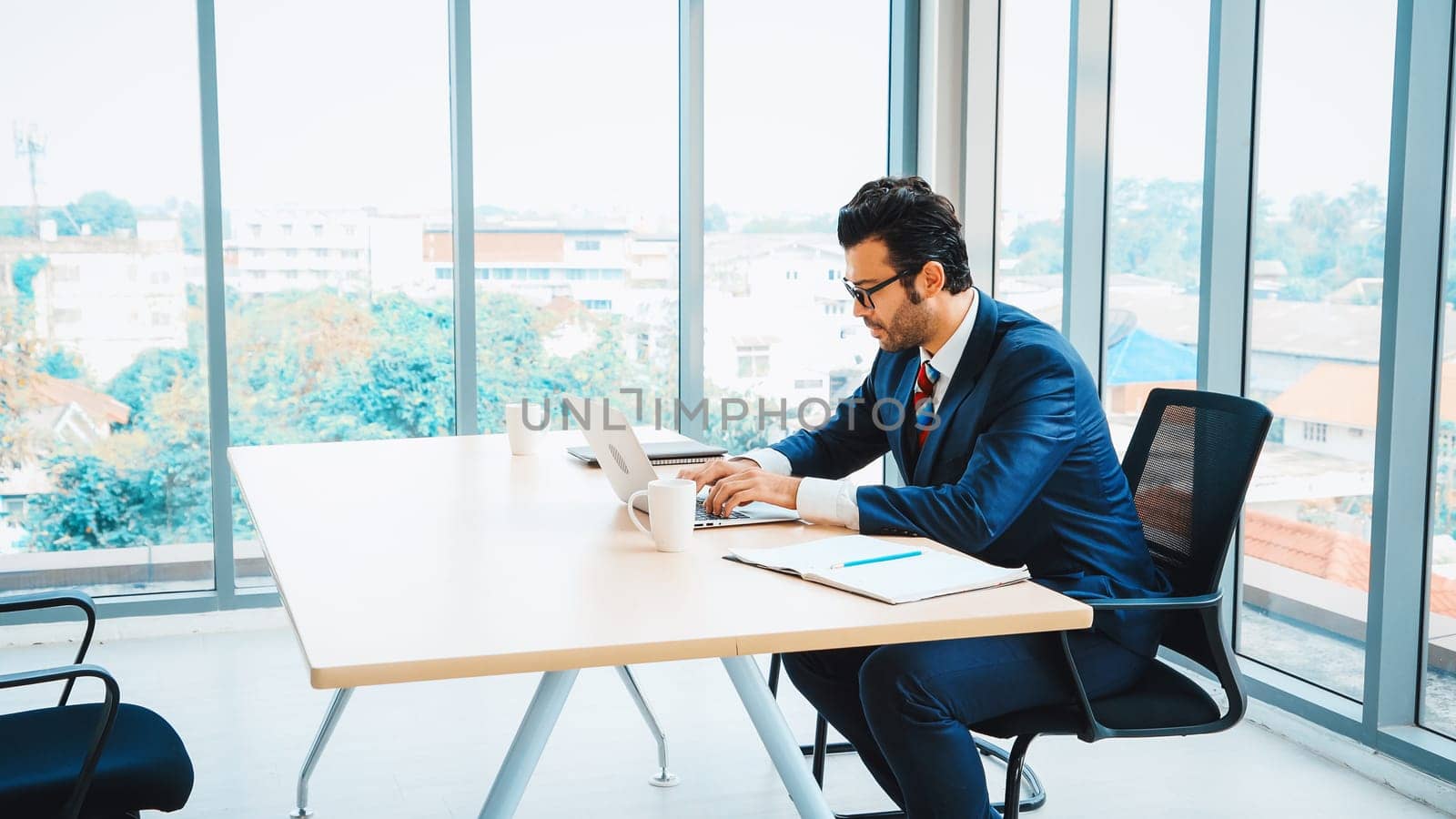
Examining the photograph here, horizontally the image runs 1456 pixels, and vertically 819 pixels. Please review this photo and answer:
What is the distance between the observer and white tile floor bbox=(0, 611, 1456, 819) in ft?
9.14

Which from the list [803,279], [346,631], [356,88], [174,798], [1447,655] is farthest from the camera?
[803,279]

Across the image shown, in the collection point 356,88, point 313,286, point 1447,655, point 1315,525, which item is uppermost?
point 356,88

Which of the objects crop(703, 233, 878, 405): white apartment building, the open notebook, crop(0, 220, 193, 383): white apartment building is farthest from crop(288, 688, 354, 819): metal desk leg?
crop(703, 233, 878, 405): white apartment building

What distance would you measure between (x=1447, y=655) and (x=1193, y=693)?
1.16 metres

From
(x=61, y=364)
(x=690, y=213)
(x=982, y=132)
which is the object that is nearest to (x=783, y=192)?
(x=690, y=213)

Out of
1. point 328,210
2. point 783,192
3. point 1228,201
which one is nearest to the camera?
point 1228,201

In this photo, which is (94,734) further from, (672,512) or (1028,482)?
(1028,482)

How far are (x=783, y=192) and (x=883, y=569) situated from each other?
3031mm

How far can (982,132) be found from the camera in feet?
14.9

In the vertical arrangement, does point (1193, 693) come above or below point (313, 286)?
below

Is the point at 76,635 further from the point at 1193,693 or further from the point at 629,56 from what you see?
the point at 1193,693

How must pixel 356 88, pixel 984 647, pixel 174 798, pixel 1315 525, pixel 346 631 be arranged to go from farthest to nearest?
pixel 356 88, pixel 1315 525, pixel 984 647, pixel 174 798, pixel 346 631

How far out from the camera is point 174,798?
184 centimetres

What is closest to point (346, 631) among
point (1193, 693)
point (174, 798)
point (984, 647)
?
point (174, 798)
